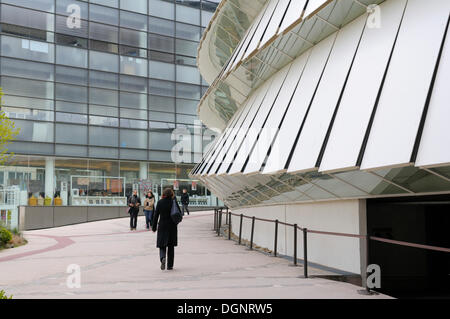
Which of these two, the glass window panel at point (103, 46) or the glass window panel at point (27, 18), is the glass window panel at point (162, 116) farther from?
the glass window panel at point (27, 18)

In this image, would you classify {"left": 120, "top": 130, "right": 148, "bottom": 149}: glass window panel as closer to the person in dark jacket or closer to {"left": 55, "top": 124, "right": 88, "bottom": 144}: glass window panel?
{"left": 55, "top": 124, "right": 88, "bottom": 144}: glass window panel

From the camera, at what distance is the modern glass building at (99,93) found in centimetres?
3378

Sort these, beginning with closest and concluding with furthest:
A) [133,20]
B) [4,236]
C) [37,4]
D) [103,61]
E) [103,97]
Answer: [4,236]
[37,4]
[103,97]
[103,61]
[133,20]

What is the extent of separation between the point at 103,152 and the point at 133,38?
31.5ft

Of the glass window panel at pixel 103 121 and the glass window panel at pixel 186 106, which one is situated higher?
the glass window panel at pixel 186 106

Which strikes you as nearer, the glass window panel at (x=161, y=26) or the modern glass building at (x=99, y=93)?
the modern glass building at (x=99, y=93)

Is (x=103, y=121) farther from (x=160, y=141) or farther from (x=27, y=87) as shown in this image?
(x=27, y=87)

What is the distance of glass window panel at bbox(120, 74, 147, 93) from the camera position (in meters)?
37.9

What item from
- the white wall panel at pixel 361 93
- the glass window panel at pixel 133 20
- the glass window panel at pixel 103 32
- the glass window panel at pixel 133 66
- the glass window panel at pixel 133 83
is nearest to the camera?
the white wall panel at pixel 361 93

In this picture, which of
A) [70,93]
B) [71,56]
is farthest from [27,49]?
[70,93]

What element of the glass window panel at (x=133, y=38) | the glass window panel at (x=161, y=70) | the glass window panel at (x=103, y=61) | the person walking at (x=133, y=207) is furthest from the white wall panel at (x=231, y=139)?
the glass window panel at (x=133, y=38)

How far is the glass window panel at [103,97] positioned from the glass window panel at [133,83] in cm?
102

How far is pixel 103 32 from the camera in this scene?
3722cm

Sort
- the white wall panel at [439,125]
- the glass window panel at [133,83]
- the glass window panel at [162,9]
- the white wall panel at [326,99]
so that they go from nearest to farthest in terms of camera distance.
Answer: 1. the white wall panel at [439,125]
2. the white wall panel at [326,99]
3. the glass window panel at [133,83]
4. the glass window panel at [162,9]
